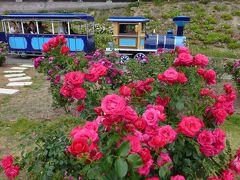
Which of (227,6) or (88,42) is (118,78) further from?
(227,6)

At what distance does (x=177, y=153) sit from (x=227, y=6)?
2003 centimetres

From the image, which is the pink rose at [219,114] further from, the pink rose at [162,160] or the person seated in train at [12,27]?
the person seated in train at [12,27]

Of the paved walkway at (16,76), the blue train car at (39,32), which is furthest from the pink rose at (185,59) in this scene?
the blue train car at (39,32)

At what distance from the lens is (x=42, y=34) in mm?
11969

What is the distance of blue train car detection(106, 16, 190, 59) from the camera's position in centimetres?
1054

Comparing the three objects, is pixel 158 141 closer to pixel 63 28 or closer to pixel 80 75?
pixel 80 75

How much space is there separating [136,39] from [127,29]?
20.8 inches

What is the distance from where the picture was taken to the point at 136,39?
35.0 feet

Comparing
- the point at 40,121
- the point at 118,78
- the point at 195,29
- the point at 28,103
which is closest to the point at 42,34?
the point at 28,103

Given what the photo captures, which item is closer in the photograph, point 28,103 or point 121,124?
point 121,124

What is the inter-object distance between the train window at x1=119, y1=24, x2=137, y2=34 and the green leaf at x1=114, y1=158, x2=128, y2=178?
9576 mm

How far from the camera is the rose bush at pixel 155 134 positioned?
1.52 metres

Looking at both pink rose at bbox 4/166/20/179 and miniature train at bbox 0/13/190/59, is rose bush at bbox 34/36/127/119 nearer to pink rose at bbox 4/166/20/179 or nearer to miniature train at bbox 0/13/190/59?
pink rose at bbox 4/166/20/179

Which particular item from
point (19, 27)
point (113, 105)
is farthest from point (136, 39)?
point (113, 105)
